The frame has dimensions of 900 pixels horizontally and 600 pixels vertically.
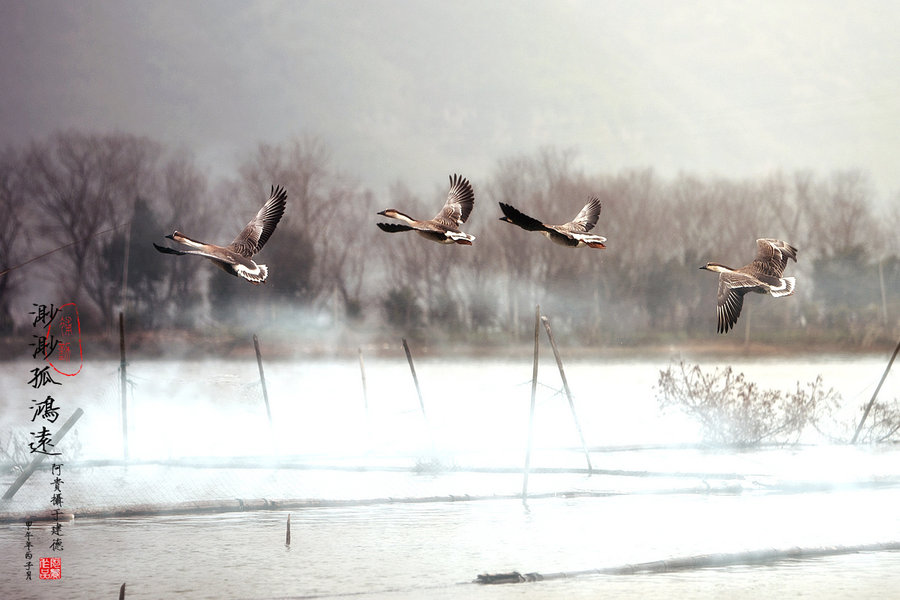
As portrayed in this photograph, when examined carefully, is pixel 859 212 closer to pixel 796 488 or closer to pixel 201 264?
pixel 201 264

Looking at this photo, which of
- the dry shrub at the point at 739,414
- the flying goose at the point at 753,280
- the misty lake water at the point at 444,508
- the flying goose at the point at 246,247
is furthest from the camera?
the dry shrub at the point at 739,414

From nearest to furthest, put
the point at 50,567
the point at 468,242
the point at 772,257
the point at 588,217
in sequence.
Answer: the point at 468,242
the point at 772,257
the point at 588,217
the point at 50,567

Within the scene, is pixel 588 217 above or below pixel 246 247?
above

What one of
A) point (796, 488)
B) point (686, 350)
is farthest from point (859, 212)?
point (796, 488)

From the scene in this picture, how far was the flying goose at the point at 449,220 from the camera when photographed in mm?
5164

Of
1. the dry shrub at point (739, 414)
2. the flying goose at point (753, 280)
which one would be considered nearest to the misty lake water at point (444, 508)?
the dry shrub at point (739, 414)

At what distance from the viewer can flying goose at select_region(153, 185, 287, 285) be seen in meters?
4.93

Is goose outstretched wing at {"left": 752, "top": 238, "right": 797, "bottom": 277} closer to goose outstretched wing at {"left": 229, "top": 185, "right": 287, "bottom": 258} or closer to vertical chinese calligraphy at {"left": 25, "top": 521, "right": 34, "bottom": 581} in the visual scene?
goose outstretched wing at {"left": 229, "top": 185, "right": 287, "bottom": 258}

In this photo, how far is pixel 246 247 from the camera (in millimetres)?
5609

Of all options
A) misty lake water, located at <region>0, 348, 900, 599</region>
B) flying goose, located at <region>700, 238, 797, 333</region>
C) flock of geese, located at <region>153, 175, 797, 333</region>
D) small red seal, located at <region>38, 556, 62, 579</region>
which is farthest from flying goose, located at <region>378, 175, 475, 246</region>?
small red seal, located at <region>38, 556, 62, 579</region>

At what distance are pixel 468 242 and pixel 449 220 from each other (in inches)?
30.9

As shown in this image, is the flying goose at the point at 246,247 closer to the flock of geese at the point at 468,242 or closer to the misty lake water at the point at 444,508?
the flock of geese at the point at 468,242

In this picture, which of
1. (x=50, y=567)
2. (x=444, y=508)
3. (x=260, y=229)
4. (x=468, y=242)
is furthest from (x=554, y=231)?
(x=444, y=508)

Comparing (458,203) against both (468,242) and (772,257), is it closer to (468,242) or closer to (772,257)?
(468,242)
